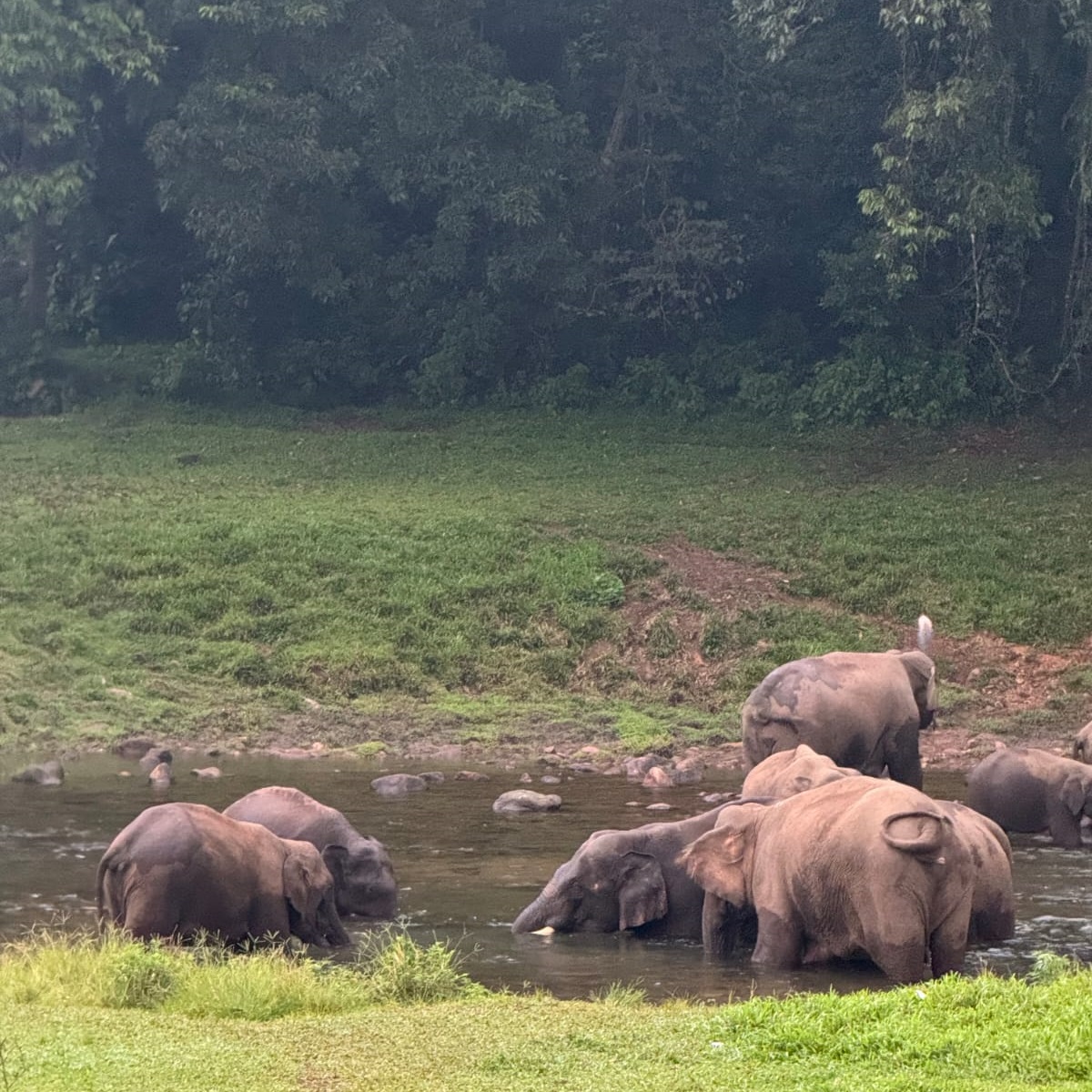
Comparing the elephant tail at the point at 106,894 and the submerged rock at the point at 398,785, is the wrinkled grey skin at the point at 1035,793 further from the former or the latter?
the elephant tail at the point at 106,894

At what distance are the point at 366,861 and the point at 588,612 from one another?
9.42 m

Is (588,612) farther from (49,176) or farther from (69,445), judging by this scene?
(49,176)

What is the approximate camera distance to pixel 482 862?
1254 cm

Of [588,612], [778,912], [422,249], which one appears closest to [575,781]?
[588,612]

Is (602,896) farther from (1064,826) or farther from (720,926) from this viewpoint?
(1064,826)

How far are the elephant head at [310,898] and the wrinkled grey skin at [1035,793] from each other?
18.0ft

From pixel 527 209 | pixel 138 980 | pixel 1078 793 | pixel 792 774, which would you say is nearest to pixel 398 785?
pixel 792 774

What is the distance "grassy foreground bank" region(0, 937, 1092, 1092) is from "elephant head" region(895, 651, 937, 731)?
6670 millimetres

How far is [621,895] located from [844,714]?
392 cm

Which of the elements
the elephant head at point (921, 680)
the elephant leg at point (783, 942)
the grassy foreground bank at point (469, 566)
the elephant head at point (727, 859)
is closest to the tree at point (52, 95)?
the grassy foreground bank at point (469, 566)

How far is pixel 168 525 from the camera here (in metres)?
22.1

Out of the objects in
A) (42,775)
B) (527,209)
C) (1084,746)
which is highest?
(527,209)

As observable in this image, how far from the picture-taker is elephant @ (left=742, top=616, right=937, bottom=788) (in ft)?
46.2

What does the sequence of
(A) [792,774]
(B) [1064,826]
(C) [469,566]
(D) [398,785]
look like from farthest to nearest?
(C) [469,566], (D) [398,785], (B) [1064,826], (A) [792,774]
